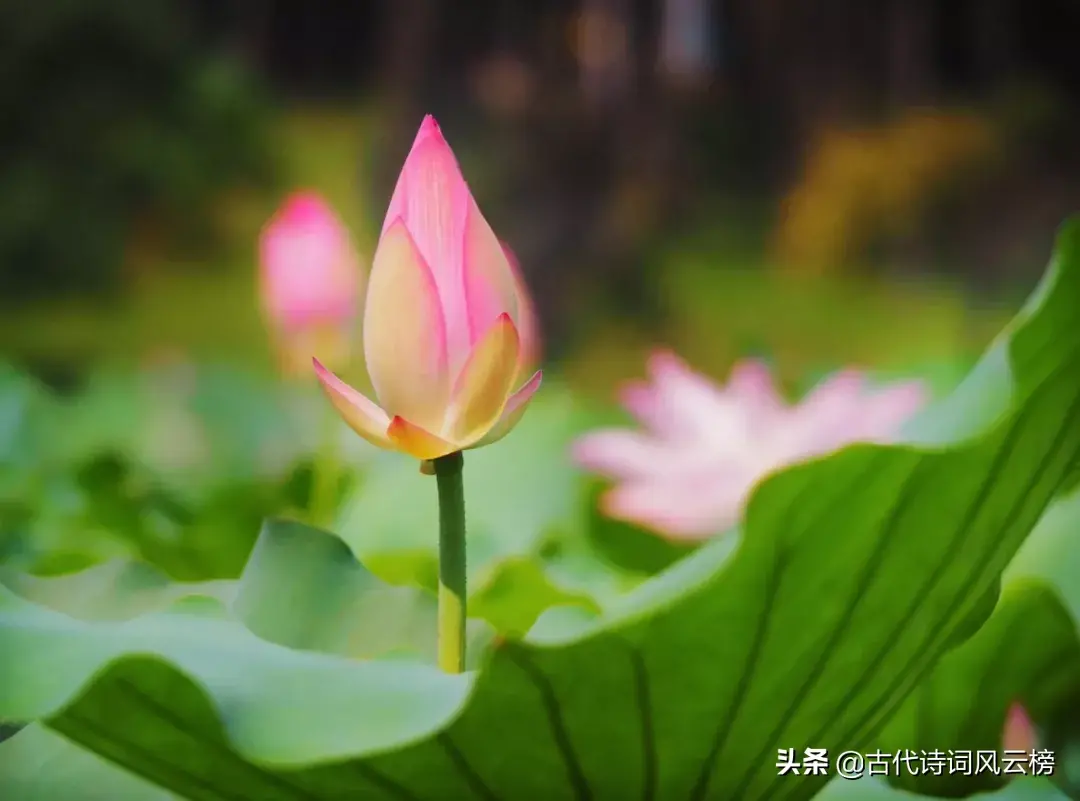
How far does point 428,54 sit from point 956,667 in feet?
5.03

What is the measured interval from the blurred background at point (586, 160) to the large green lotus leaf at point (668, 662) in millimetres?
1170

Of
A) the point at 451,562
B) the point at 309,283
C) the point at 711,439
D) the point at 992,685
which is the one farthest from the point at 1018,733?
the point at 309,283

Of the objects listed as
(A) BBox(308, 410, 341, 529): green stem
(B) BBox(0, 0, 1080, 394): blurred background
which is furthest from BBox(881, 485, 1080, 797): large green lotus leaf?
(B) BBox(0, 0, 1080, 394): blurred background

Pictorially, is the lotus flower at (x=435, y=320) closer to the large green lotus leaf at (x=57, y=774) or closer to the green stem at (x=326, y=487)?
the large green lotus leaf at (x=57, y=774)

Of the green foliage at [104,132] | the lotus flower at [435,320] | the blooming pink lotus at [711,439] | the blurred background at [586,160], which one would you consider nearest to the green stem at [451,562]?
the lotus flower at [435,320]

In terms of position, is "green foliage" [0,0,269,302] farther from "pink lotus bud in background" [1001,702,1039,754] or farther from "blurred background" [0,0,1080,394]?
"pink lotus bud in background" [1001,702,1039,754]

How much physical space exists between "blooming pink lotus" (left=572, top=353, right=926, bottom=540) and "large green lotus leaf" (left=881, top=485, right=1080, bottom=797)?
0.13 m

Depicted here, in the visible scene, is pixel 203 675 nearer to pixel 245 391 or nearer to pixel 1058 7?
pixel 245 391

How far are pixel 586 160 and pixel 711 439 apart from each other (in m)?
1.36

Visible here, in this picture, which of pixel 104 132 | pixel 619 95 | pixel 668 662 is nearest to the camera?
pixel 668 662

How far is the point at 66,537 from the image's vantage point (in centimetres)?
41

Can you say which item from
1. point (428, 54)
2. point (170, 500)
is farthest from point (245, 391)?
point (428, 54)

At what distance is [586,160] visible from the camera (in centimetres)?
177

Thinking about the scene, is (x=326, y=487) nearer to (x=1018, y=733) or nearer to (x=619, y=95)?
(x=1018, y=733)
